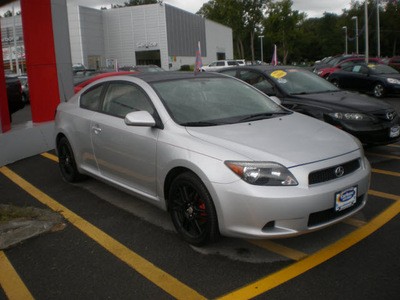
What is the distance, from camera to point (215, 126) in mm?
3641

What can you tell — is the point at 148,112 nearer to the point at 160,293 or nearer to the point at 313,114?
the point at 160,293

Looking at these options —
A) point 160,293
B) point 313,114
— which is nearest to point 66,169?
point 160,293

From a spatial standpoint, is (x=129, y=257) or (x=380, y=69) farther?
(x=380, y=69)

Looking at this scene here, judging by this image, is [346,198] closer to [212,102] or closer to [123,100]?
[212,102]

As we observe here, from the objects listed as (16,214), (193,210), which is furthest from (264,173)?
(16,214)

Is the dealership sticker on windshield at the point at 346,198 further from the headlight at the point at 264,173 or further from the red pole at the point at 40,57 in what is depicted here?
the red pole at the point at 40,57

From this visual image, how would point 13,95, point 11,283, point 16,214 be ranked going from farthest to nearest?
point 13,95, point 16,214, point 11,283

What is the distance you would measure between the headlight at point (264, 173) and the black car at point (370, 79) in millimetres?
12619

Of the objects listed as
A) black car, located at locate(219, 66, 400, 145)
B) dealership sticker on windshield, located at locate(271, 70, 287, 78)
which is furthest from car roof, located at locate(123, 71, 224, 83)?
dealership sticker on windshield, located at locate(271, 70, 287, 78)

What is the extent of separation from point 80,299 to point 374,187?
3697 millimetres

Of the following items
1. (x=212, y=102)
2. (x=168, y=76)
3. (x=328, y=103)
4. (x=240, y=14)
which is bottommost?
(x=328, y=103)

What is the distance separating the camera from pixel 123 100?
173 inches

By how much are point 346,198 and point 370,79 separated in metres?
12.8

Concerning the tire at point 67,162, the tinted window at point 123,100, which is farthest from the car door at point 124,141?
the tire at point 67,162
